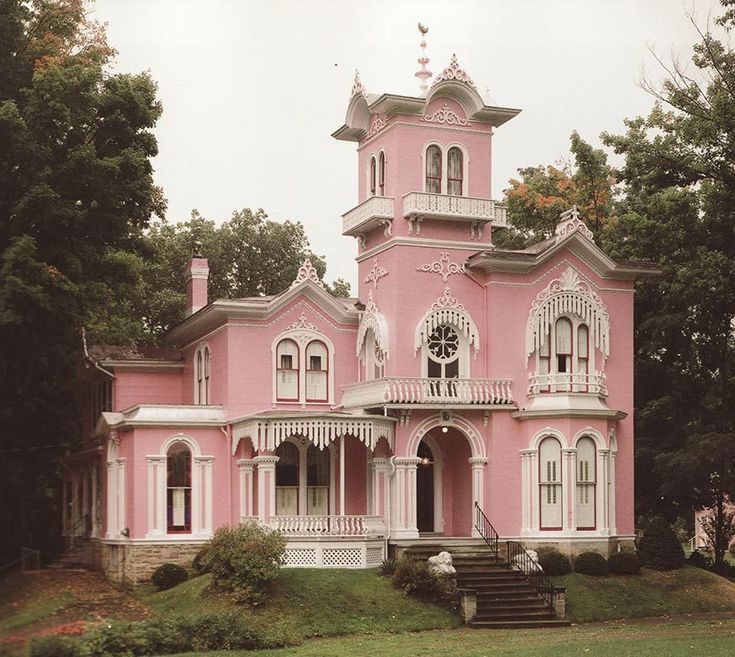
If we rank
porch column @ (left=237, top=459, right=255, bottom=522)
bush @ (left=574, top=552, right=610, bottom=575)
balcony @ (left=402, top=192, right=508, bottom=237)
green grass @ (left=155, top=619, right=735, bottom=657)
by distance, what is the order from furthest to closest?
balcony @ (left=402, top=192, right=508, bottom=237) < porch column @ (left=237, top=459, right=255, bottom=522) < bush @ (left=574, top=552, right=610, bottom=575) < green grass @ (left=155, top=619, right=735, bottom=657)

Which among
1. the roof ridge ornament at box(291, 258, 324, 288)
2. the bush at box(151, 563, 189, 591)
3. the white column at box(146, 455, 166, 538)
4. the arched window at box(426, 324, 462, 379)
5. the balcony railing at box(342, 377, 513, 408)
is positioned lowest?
the bush at box(151, 563, 189, 591)

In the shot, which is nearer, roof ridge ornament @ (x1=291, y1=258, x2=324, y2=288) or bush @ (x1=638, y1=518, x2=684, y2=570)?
bush @ (x1=638, y1=518, x2=684, y2=570)

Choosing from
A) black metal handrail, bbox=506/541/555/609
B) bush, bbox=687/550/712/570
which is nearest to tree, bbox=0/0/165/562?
black metal handrail, bbox=506/541/555/609

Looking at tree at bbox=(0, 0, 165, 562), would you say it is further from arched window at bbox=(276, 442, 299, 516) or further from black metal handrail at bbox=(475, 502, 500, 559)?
black metal handrail at bbox=(475, 502, 500, 559)

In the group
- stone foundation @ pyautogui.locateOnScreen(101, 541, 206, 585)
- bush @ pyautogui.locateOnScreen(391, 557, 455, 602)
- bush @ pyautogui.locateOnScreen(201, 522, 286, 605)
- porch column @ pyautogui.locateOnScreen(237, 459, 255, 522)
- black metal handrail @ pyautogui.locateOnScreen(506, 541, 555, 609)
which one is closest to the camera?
bush @ pyautogui.locateOnScreen(201, 522, 286, 605)

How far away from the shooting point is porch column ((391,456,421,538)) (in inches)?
1227

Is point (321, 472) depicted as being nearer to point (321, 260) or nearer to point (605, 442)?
point (605, 442)

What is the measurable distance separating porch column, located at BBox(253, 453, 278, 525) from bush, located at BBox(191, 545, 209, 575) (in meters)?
1.66

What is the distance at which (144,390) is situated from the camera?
124 feet

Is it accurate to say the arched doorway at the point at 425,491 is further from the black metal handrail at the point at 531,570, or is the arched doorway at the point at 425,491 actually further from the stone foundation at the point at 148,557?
the stone foundation at the point at 148,557

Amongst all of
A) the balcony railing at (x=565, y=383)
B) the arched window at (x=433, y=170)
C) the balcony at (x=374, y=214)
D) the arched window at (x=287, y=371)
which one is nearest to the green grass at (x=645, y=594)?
the balcony railing at (x=565, y=383)

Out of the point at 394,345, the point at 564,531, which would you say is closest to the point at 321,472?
the point at 394,345

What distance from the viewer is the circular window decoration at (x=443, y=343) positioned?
3281 cm

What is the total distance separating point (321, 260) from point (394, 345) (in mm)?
26553
